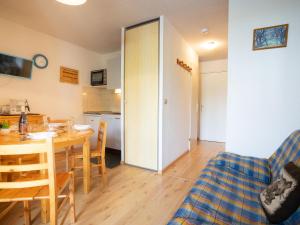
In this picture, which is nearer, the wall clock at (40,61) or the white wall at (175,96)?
the white wall at (175,96)

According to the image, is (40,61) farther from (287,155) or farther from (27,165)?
(287,155)

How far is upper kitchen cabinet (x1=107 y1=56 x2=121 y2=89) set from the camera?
12.8ft

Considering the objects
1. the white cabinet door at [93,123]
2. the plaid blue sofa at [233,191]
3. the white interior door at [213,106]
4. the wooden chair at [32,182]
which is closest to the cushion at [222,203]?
the plaid blue sofa at [233,191]

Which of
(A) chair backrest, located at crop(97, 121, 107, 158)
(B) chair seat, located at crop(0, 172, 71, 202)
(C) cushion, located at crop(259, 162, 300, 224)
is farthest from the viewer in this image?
(A) chair backrest, located at crop(97, 121, 107, 158)

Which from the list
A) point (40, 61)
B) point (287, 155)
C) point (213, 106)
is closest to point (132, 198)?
point (287, 155)

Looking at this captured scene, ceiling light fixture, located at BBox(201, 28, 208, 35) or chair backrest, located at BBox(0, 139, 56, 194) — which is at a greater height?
ceiling light fixture, located at BBox(201, 28, 208, 35)

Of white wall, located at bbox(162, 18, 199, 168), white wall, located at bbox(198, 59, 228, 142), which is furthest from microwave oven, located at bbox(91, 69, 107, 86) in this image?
white wall, located at bbox(198, 59, 228, 142)

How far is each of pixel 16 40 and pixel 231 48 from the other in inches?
138

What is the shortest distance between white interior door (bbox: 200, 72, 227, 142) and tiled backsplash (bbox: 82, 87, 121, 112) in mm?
2708

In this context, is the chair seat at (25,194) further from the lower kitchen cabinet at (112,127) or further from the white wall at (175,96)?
the lower kitchen cabinet at (112,127)

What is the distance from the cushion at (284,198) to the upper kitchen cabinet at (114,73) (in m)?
3.47

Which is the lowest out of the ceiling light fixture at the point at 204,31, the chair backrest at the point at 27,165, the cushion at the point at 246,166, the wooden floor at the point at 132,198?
the wooden floor at the point at 132,198

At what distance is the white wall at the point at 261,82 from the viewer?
5.51 feet

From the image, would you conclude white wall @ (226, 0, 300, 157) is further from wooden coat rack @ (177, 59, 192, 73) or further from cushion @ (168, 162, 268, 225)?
wooden coat rack @ (177, 59, 192, 73)
